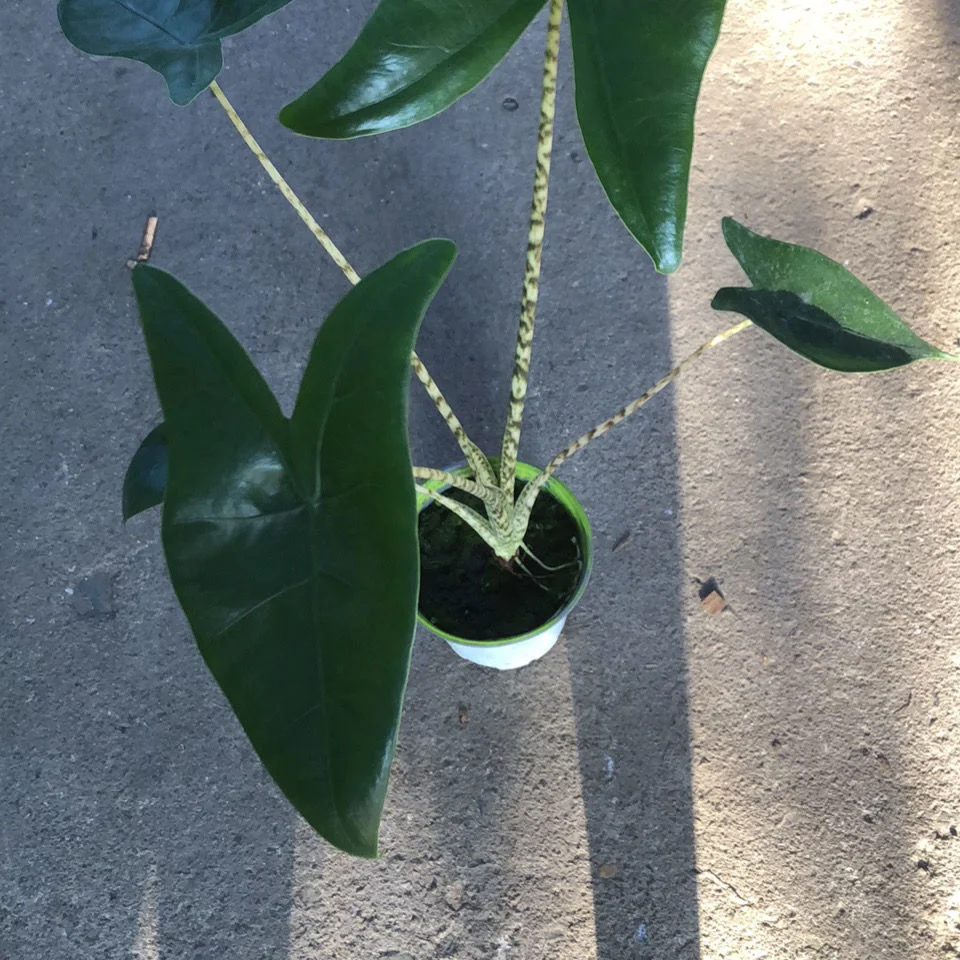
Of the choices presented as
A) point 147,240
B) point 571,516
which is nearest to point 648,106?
point 571,516

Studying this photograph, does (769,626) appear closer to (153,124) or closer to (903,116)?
(903,116)

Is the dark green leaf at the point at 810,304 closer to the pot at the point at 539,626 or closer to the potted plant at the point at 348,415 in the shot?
the potted plant at the point at 348,415

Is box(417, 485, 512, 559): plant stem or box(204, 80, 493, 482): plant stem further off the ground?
box(204, 80, 493, 482): plant stem

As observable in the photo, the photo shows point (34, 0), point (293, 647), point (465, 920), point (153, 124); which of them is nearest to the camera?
point (293, 647)

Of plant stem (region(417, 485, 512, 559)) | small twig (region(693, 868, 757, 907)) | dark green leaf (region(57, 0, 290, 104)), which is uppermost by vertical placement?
dark green leaf (region(57, 0, 290, 104))

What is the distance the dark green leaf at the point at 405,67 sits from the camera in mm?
586

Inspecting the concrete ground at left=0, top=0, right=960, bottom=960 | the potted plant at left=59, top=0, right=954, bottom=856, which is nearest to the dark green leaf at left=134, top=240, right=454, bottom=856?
the potted plant at left=59, top=0, right=954, bottom=856

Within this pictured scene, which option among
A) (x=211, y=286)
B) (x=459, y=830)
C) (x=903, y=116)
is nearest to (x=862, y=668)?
(x=459, y=830)

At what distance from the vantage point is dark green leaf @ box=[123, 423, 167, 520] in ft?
2.64

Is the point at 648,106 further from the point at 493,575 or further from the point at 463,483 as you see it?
the point at 493,575

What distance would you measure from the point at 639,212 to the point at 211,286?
3.55 feet

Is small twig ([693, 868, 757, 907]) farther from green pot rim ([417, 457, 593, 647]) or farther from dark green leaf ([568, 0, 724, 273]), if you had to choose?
dark green leaf ([568, 0, 724, 273])

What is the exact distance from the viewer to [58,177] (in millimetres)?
1551

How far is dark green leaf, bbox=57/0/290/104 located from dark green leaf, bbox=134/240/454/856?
0.72 feet
